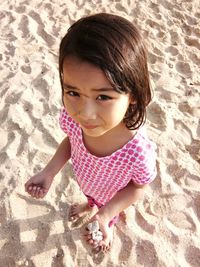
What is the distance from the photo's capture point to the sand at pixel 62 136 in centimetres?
210

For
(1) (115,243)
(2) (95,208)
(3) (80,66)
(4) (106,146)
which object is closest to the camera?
(3) (80,66)

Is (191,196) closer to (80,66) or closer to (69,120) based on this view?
(69,120)

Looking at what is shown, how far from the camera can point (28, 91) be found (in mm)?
3000

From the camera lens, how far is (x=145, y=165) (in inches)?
61.1

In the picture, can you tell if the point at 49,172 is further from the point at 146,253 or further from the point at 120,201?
the point at 146,253

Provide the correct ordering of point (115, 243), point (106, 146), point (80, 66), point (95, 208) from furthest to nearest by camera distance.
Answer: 1. point (95, 208)
2. point (115, 243)
3. point (106, 146)
4. point (80, 66)

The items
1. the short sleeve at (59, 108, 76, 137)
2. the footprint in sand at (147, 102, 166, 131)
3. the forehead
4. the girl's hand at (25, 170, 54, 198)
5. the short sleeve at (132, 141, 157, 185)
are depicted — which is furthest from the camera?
the footprint in sand at (147, 102, 166, 131)

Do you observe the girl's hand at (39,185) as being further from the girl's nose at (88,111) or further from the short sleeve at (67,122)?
the girl's nose at (88,111)

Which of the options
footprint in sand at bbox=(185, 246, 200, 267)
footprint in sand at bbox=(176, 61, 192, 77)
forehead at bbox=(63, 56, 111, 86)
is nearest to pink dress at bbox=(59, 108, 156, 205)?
forehead at bbox=(63, 56, 111, 86)

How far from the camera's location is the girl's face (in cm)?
126

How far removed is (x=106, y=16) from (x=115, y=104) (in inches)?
12.4

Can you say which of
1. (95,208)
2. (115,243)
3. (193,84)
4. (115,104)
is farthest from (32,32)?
(115,104)

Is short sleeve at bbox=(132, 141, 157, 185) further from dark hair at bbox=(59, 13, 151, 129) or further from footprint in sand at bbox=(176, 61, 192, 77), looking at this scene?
footprint in sand at bbox=(176, 61, 192, 77)

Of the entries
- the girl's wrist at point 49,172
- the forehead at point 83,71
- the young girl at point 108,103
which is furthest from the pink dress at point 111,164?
the forehead at point 83,71
